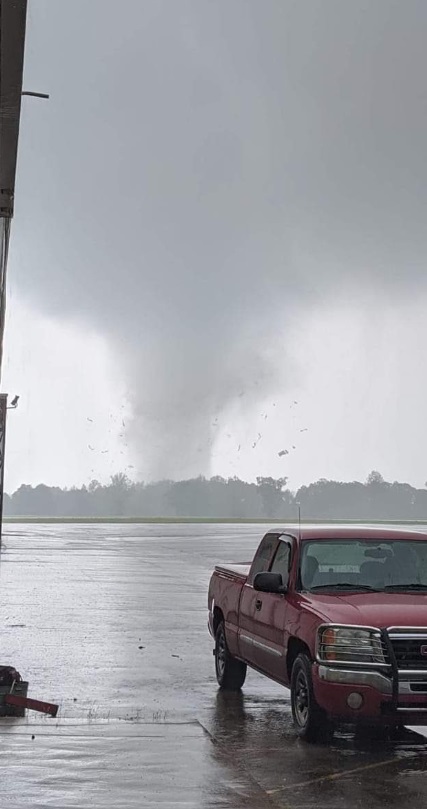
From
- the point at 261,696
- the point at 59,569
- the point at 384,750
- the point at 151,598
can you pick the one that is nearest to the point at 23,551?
the point at 59,569

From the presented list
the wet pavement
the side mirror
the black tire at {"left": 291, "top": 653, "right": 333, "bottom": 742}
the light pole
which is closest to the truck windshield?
the side mirror

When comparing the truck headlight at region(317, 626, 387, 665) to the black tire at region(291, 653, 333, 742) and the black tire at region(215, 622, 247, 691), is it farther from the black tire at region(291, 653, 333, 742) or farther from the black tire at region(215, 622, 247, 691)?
the black tire at region(215, 622, 247, 691)

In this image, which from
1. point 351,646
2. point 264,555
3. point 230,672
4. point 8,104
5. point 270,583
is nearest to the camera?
point 351,646

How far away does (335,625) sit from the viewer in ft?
29.2

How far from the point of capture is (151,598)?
72.9 feet

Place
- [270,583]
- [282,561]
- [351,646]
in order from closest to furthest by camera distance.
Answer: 1. [351,646]
2. [270,583]
3. [282,561]

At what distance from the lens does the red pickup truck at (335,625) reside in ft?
28.6

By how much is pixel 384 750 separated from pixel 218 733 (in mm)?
1419

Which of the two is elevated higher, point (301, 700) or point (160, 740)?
point (301, 700)

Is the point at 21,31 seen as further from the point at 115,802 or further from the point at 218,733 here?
the point at 218,733

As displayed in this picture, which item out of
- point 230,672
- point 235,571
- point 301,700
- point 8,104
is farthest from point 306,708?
point 8,104

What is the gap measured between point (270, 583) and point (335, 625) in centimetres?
119

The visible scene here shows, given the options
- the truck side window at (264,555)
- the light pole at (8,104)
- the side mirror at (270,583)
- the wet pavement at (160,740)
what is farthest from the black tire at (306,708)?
the light pole at (8,104)

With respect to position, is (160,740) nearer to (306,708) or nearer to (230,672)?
(306,708)
